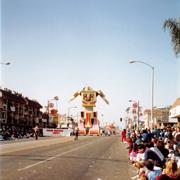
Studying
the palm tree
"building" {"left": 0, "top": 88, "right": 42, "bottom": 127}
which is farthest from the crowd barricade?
the palm tree

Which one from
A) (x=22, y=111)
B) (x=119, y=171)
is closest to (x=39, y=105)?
(x=22, y=111)

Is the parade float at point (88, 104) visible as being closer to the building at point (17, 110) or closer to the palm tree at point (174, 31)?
the building at point (17, 110)

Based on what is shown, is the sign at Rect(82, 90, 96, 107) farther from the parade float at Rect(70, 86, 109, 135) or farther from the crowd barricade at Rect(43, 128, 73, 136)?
the crowd barricade at Rect(43, 128, 73, 136)

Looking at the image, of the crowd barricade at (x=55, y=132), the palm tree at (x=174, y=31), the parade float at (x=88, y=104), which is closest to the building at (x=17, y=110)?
the crowd barricade at (x=55, y=132)

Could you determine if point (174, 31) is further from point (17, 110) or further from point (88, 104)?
point (17, 110)

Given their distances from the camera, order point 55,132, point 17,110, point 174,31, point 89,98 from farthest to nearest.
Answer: point 17,110
point 55,132
point 89,98
point 174,31

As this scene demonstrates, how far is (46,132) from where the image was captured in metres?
94.2

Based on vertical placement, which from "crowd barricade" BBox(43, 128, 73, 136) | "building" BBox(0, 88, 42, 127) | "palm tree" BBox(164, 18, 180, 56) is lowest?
"crowd barricade" BBox(43, 128, 73, 136)

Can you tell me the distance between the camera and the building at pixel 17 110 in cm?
10033

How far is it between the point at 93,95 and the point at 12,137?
2698cm

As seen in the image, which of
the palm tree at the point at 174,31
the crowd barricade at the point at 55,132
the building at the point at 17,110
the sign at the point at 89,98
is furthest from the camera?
the building at the point at 17,110

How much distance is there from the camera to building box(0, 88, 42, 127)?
10033cm

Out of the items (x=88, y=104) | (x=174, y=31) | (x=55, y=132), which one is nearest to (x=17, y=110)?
(x=55, y=132)

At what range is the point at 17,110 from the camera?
11400cm
